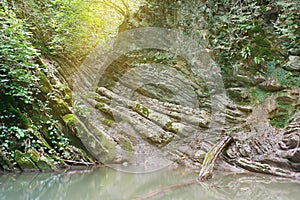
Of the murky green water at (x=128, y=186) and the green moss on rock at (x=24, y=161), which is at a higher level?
the murky green water at (x=128, y=186)

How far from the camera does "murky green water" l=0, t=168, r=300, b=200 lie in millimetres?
3074

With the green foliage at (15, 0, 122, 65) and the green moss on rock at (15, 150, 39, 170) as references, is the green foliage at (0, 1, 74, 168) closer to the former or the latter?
the green moss on rock at (15, 150, 39, 170)

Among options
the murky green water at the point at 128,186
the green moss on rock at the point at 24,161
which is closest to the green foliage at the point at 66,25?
the green moss on rock at the point at 24,161

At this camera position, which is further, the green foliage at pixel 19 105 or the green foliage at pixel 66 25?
the green foliage at pixel 66 25

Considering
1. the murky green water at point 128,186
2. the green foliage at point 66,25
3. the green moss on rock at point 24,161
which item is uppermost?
A: the green foliage at point 66,25

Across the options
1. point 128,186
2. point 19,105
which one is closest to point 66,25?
point 19,105

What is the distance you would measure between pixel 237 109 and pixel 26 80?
474 cm

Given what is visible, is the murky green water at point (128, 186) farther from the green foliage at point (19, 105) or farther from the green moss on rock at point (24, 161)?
the green foliage at point (19, 105)

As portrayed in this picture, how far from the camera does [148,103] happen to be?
22.4ft

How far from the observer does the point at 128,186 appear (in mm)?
3654

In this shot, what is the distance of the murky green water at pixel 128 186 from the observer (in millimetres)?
3074

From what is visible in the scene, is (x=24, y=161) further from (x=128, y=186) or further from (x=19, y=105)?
(x=128, y=186)

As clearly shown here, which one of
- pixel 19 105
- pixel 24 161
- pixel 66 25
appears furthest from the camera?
pixel 66 25

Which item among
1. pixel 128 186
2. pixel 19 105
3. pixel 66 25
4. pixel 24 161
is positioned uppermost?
pixel 66 25
